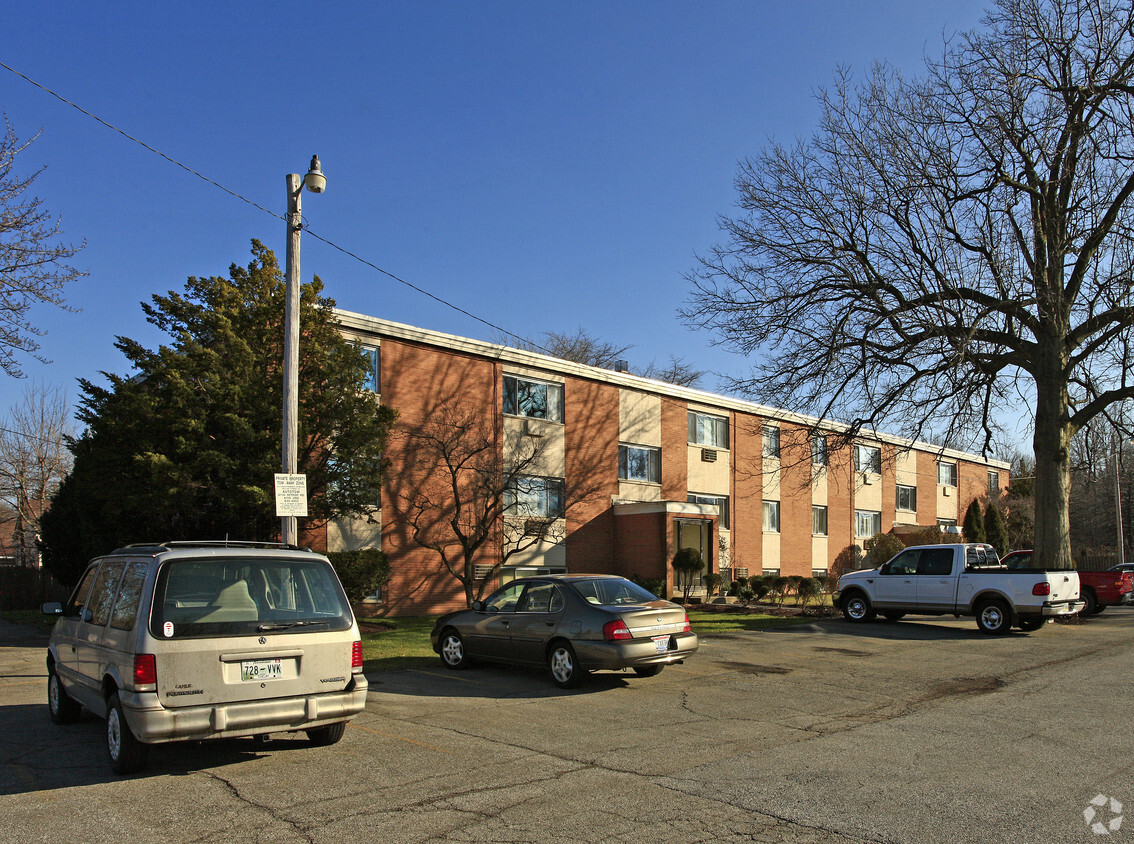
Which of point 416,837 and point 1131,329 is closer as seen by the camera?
point 416,837

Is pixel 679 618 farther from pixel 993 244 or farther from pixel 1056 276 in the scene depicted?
pixel 1056 276

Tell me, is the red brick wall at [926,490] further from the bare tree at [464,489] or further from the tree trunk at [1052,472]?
the bare tree at [464,489]

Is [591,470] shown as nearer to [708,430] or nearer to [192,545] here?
[708,430]

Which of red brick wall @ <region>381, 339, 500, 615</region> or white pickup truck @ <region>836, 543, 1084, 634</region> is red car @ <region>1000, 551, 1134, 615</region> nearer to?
white pickup truck @ <region>836, 543, 1084, 634</region>

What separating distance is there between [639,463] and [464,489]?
933cm

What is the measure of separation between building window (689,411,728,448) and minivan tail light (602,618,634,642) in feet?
71.0

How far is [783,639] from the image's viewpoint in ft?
56.1

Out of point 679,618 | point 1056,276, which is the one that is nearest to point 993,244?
point 1056,276

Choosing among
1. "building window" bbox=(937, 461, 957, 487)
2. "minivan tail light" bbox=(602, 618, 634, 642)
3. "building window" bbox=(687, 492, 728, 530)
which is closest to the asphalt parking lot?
"minivan tail light" bbox=(602, 618, 634, 642)

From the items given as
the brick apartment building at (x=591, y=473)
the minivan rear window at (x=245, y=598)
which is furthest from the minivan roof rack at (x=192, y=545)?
the brick apartment building at (x=591, y=473)

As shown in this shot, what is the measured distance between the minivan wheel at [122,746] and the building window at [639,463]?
22.5m

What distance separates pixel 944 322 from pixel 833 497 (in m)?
22.9

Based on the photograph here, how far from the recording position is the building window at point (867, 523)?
1639 inches

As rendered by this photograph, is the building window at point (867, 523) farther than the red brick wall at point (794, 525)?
Yes
